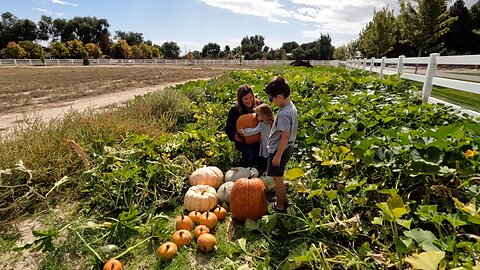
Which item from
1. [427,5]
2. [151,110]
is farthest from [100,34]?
[151,110]

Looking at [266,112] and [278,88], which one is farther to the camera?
[266,112]

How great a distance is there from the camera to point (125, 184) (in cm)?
323

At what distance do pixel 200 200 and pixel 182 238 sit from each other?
24.8 inches

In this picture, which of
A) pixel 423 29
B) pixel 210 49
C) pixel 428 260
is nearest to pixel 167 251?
pixel 428 260

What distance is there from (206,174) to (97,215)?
126cm

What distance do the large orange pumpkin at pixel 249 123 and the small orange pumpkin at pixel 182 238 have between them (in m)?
1.80

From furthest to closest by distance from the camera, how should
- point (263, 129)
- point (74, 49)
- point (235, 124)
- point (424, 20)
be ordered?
1. point (74, 49)
2. point (424, 20)
3. point (235, 124)
4. point (263, 129)

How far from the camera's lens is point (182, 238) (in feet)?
8.82

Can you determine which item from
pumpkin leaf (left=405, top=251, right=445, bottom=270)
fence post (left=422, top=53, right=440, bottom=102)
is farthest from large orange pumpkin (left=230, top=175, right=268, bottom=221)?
fence post (left=422, top=53, right=440, bottom=102)

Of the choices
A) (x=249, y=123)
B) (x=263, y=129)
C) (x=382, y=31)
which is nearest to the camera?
(x=263, y=129)

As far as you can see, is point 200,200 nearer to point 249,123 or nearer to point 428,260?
point 249,123

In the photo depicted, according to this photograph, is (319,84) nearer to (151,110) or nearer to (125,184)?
(151,110)

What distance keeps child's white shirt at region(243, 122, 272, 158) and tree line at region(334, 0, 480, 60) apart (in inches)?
804

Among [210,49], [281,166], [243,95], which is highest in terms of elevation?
[210,49]
